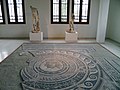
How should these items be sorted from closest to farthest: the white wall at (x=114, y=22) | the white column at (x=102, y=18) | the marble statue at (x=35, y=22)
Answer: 1. the white column at (x=102, y=18)
2. the white wall at (x=114, y=22)
3. the marble statue at (x=35, y=22)

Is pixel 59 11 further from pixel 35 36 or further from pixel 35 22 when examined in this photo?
pixel 35 36

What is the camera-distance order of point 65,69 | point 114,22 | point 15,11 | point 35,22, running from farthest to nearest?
point 15,11 < point 114,22 < point 35,22 < point 65,69

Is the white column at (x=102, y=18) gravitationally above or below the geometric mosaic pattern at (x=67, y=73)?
above

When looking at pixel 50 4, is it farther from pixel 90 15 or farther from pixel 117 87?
pixel 117 87

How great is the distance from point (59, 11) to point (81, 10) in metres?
1.21

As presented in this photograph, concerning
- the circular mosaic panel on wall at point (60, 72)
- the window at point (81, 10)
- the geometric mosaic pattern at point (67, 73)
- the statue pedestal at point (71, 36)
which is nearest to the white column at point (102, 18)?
the window at point (81, 10)

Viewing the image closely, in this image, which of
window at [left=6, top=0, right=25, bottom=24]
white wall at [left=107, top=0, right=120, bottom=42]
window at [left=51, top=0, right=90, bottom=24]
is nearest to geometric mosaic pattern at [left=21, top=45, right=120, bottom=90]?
white wall at [left=107, top=0, right=120, bottom=42]

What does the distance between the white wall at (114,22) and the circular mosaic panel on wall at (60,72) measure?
2.94 metres

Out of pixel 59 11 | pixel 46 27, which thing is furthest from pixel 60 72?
pixel 59 11

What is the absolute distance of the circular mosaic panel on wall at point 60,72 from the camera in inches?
105

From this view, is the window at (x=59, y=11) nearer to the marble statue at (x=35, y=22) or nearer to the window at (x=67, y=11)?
the window at (x=67, y=11)

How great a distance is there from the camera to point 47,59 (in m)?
4.01

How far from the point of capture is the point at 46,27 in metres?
6.80

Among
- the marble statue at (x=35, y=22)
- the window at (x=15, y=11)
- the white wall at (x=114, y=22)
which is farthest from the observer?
the window at (x=15, y=11)
